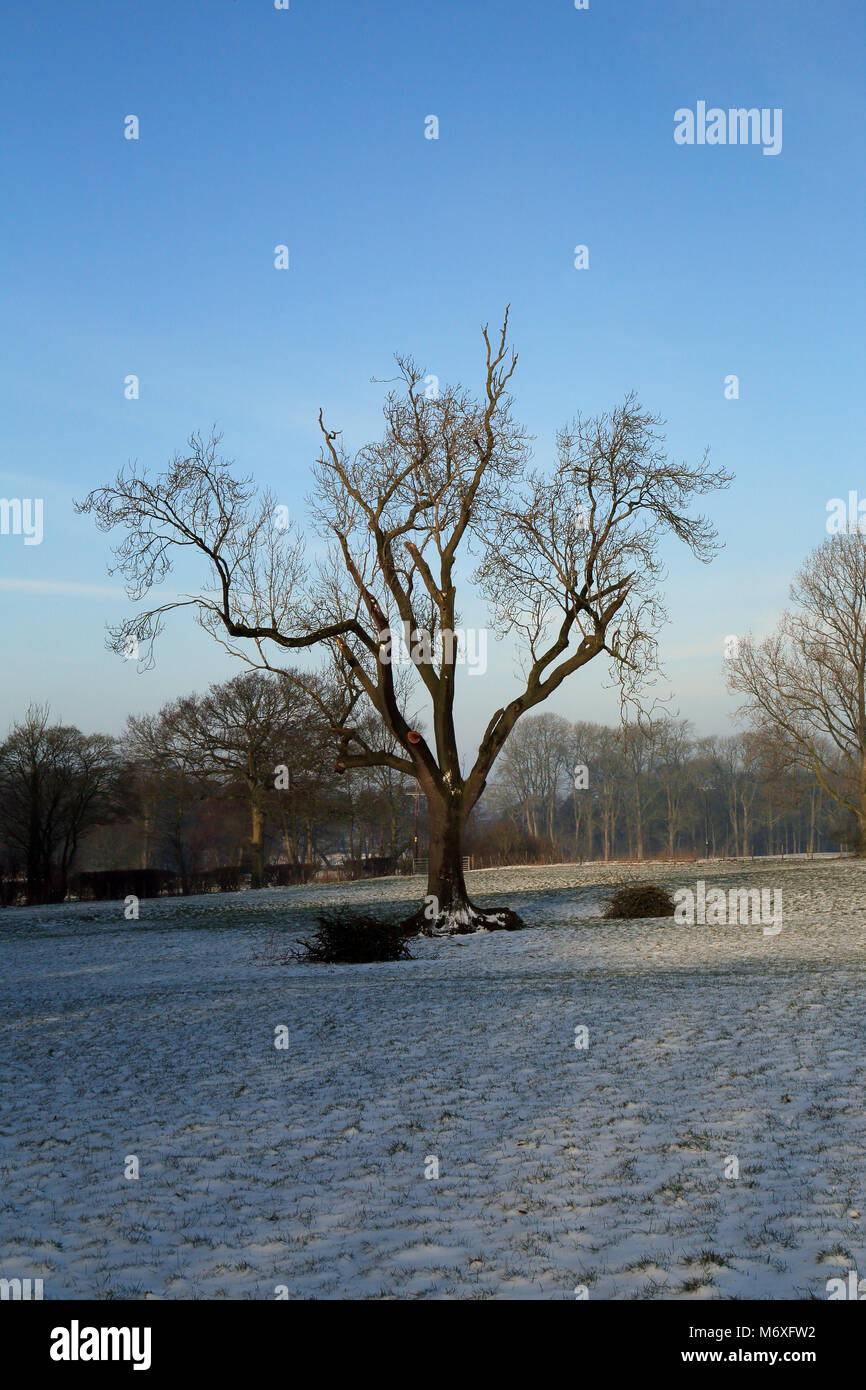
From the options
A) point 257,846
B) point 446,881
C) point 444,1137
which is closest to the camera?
point 444,1137

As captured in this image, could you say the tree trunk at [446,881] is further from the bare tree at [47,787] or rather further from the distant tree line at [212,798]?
the bare tree at [47,787]

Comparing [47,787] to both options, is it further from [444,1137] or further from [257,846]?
[444,1137]

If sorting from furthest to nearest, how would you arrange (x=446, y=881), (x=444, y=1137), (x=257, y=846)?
(x=257, y=846), (x=446, y=881), (x=444, y=1137)

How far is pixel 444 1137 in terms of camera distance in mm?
7230

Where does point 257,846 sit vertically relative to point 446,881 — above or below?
below

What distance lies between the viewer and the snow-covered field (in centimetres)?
509

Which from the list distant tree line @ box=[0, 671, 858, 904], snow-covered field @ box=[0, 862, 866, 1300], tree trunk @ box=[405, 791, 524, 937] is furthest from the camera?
distant tree line @ box=[0, 671, 858, 904]

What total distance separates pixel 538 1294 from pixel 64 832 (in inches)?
1982

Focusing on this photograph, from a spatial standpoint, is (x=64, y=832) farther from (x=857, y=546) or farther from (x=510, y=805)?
(x=510, y=805)

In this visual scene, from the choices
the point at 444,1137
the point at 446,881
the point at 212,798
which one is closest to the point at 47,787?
the point at 212,798

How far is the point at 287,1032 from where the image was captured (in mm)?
11250

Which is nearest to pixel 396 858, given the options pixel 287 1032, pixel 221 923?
pixel 221 923

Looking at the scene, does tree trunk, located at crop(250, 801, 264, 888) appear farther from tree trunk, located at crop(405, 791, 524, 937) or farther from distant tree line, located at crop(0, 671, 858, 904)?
tree trunk, located at crop(405, 791, 524, 937)

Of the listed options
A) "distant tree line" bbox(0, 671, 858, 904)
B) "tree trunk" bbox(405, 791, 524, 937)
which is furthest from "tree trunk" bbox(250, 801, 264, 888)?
"tree trunk" bbox(405, 791, 524, 937)
